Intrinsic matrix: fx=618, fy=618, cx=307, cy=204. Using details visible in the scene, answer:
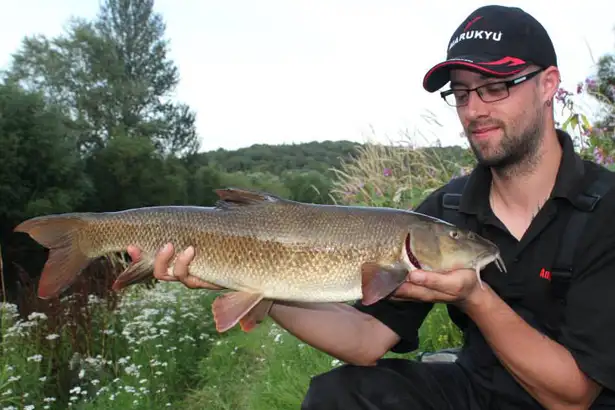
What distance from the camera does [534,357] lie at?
1872mm

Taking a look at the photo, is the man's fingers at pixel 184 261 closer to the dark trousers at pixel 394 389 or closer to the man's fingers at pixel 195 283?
the man's fingers at pixel 195 283

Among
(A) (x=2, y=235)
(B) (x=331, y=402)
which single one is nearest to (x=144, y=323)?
(B) (x=331, y=402)

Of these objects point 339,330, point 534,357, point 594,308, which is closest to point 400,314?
point 339,330

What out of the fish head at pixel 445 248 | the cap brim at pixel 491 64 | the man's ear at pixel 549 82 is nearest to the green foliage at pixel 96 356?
the fish head at pixel 445 248

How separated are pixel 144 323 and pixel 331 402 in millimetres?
3283

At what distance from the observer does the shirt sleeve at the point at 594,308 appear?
6.02 feet

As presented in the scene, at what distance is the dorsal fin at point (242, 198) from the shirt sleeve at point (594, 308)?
3.43 feet

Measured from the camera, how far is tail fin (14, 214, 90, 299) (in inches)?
93.2

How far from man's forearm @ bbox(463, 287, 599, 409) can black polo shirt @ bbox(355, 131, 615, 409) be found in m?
0.05

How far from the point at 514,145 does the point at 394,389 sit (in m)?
0.97

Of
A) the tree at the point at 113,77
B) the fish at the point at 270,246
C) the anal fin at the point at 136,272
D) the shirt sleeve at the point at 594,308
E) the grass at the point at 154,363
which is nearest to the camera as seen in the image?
the shirt sleeve at the point at 594,308

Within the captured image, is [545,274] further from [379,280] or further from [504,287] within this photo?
[379,280]

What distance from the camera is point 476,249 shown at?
79.3 inches

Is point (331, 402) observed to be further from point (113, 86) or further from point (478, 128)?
point (113, 86)
